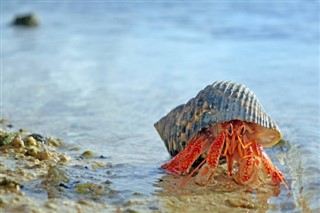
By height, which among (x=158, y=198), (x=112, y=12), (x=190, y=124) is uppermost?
(x=112, y=12)

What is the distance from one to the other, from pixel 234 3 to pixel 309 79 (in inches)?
340

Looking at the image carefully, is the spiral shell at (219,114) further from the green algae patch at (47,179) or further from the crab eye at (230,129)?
the green algae patch at (47,179)

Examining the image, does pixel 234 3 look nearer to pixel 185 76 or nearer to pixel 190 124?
pixel 185 76

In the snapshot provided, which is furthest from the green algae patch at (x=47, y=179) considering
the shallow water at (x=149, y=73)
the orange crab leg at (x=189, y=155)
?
the orange crab leg at (x=189, y=155)

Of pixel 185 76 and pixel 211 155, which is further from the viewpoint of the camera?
pixel 185 76

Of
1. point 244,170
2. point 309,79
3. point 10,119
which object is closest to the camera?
point 244,170

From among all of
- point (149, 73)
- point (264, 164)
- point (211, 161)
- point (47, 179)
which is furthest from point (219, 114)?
point (149, 73)

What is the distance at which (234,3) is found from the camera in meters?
17.1

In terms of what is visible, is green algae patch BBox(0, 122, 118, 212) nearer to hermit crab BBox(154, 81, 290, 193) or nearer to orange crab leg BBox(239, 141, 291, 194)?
hermit crab BBox(154, 81, 290, 193)

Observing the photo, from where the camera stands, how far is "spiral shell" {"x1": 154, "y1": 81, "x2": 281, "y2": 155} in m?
4.73

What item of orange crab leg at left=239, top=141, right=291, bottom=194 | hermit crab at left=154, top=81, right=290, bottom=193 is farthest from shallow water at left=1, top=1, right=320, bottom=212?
hermit crab at left=154, top=81, right=290, bottom=193

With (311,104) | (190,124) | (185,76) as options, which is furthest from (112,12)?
(190,124)

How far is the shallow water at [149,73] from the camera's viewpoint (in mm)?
5734

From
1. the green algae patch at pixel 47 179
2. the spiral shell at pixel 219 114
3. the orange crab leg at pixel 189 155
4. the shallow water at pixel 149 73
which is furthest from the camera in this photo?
the shallow water at pixel 149 73
